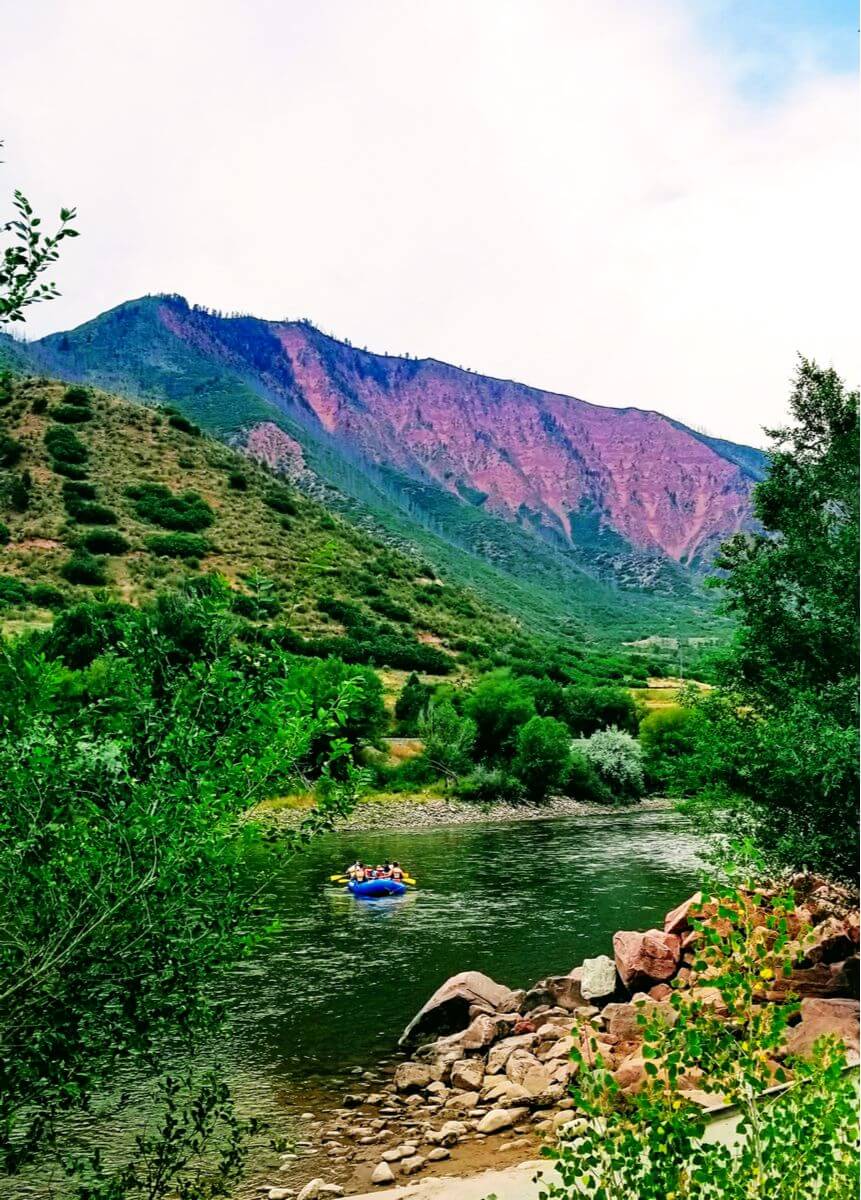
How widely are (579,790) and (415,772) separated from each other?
7545mm

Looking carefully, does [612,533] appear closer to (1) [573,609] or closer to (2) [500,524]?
(2) [500,524]

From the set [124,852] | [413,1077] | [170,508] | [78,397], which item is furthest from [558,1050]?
[78,397]

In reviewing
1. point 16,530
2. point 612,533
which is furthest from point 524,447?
point 16,530

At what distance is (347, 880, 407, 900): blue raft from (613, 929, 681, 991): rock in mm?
8436

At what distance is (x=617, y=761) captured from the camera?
4181cm

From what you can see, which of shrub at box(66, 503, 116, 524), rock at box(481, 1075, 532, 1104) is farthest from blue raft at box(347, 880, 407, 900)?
shrub at box(66, 503, 116, 524)

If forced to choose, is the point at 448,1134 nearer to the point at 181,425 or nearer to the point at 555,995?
the point at 555,995

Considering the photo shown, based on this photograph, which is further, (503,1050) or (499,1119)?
(503,1050)

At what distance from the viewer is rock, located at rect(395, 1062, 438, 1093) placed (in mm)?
10516

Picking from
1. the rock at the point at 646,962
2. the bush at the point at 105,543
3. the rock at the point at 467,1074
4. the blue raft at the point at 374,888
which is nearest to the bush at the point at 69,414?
the bush at the point at 105,543

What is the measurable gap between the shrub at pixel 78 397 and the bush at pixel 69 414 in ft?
2.64

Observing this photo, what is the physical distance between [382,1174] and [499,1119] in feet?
4.91

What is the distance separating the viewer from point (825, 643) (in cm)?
1071

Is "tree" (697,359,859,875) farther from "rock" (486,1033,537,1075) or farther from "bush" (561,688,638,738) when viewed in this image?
"bush" (561,688,638,738)
